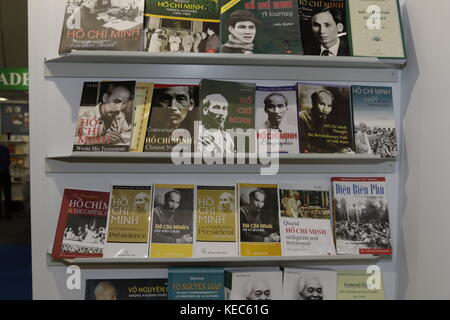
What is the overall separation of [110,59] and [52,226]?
81 cm

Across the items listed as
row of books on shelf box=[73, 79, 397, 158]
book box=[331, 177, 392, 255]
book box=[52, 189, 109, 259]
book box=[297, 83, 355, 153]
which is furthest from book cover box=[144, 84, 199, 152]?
book box=[331, 177, 392, 255]

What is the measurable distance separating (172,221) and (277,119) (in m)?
0.67

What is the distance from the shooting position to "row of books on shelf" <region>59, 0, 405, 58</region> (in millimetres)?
1741

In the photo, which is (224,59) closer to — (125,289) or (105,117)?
(105,117)

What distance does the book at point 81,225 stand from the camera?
5.76ft

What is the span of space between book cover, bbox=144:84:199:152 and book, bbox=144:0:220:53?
0.59ft

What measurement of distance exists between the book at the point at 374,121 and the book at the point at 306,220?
288mm

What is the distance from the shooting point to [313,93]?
74.9 inches

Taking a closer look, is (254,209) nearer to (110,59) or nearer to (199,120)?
(199,120)

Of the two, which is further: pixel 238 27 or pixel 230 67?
pixel 230 67

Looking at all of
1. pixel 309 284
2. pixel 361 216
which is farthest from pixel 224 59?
pixel 309 284

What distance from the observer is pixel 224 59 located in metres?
1.73

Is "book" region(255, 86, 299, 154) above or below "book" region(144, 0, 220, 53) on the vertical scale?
below

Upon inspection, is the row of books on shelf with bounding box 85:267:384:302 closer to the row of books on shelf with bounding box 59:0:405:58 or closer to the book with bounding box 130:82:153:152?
the book with bounding box 130:82:153:152
